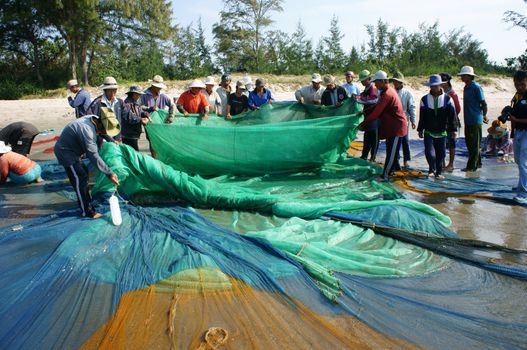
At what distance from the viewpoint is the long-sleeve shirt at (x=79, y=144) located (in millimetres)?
4539

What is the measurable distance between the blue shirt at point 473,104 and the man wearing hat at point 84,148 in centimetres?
547

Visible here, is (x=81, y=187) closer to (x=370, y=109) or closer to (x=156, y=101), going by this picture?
(x=156, y=101)

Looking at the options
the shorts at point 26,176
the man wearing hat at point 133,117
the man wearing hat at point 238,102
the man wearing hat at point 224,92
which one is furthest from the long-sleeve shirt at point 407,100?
the shorts at point 26,176

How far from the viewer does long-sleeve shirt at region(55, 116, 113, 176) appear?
14.9 feet

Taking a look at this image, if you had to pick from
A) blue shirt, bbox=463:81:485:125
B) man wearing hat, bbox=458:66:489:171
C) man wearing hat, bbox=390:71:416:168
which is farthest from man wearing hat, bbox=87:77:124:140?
blue shirt, bbox=463:81:485:125

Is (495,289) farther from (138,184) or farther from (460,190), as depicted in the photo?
(138,184)

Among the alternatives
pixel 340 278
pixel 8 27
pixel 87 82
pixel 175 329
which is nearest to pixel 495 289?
pixel 340 278

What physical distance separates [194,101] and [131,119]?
4.42 feet

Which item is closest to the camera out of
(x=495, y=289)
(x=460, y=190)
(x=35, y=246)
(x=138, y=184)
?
(x=495, y=289)

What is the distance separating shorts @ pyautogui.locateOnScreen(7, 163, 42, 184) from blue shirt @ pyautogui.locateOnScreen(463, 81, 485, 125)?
6967 millimetres

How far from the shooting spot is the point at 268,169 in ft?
21.1

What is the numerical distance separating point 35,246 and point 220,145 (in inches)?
116

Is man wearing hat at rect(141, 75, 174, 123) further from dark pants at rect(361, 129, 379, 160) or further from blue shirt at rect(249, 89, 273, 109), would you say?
dark pants at rect(361, 129, 379, 160)

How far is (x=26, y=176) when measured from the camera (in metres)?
6.57
